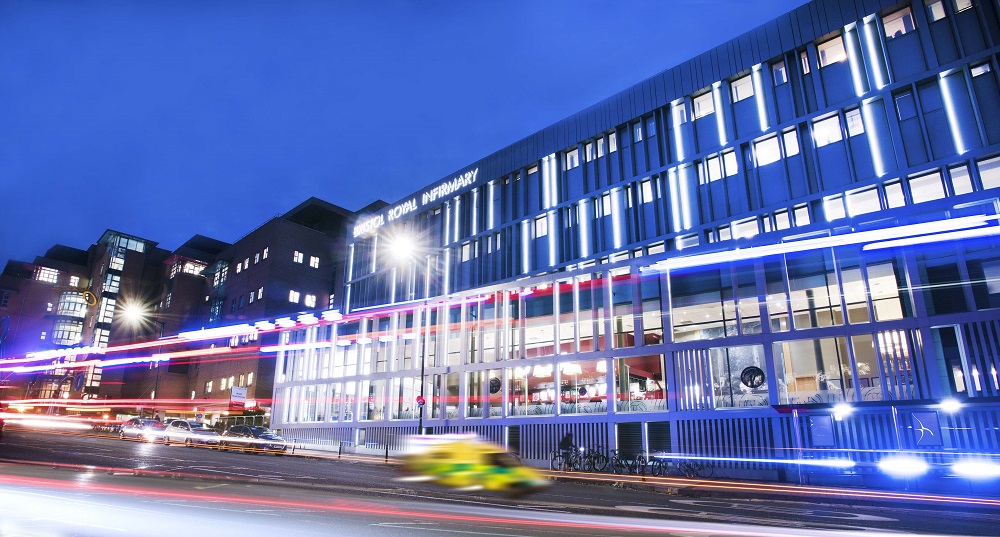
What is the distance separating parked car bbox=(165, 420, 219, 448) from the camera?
1453 inches

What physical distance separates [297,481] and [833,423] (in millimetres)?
22651

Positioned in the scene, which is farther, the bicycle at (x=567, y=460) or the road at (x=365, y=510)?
the bicycle at (x=567, y=460)

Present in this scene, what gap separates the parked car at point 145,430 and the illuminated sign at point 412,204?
2423 centimetres

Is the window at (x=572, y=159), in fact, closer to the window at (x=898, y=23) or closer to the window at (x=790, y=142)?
the window at (x=790, y=142)

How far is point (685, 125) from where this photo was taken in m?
35.7

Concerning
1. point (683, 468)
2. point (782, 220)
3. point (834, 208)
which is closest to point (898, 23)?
point (834, 208)

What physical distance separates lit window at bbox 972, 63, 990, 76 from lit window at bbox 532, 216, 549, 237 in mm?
24053

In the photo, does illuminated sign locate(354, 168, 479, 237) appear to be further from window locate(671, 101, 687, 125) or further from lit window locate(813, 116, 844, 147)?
lit window locate(813, 116, 844, 147)

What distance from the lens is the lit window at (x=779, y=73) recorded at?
3234cm

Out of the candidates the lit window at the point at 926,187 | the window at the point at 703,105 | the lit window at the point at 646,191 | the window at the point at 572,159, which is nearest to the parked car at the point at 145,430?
the window at the point at 572,159

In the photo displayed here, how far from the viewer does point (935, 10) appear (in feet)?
92.2

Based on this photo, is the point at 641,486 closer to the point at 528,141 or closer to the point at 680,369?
the point at 680,369

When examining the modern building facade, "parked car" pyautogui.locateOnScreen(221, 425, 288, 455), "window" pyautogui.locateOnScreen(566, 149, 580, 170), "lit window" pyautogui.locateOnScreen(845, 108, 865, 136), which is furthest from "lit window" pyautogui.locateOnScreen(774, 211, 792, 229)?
"parked car" pyautogui.locateOnScreen(221, 425, 288, 455)

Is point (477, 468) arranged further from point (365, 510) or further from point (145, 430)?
point (145, 430)
